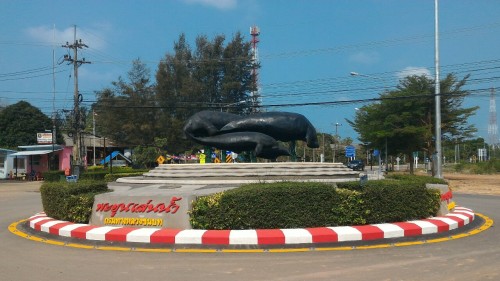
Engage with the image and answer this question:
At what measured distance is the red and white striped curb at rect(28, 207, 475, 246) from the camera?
851 centimetres

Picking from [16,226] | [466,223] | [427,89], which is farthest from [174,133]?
[466,223]

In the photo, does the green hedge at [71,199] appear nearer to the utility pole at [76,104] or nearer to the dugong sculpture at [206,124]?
the dugong sculpture at [206,124]

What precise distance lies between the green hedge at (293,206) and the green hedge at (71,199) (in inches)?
107

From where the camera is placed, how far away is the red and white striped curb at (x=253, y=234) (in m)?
8.51

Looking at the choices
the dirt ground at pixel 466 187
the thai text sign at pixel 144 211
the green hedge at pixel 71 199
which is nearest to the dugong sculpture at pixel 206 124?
the green hedge at pixel 71 199

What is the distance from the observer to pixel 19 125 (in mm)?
66500

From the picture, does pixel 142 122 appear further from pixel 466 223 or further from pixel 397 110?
pixel 466 223

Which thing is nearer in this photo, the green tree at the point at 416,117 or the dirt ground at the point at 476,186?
the dirt ground at the point at 476,186

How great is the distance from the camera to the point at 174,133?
159 ft

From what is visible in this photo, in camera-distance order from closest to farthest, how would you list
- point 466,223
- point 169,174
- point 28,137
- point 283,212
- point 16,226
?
1. point 283,212
2. point 466,223
3. point 16,226
4. point 169,174
5. point 28,137

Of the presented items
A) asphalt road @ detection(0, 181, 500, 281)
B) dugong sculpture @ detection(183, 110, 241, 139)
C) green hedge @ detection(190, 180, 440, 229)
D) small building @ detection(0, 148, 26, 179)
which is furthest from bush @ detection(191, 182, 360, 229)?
small building @ detection(0, 148, 26, 179)

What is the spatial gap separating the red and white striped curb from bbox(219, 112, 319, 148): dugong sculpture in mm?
7771

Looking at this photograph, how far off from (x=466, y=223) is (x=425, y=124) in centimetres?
2878

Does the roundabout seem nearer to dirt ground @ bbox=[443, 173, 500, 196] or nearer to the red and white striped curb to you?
the red and white striped curb
